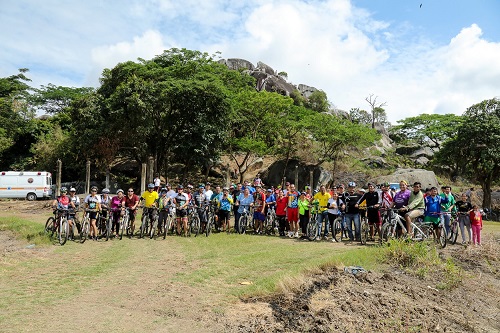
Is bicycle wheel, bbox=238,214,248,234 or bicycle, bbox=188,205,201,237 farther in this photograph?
bicycle wheel, bbox=238,214,248,234

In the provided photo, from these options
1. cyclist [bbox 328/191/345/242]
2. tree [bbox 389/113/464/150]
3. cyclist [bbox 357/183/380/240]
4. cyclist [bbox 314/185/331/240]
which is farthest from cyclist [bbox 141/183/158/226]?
tree [bbox 389/113/464/150]

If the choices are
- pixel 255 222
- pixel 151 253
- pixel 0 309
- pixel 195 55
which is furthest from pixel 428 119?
pixel 0 309

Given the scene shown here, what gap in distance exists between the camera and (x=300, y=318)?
5258mm

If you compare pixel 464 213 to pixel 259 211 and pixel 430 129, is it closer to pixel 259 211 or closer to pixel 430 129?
Answer: pixel 259 211

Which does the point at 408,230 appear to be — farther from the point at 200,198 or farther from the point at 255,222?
the point at 200,198

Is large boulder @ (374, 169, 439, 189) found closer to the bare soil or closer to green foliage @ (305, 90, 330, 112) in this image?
green foliage @ (305, 90, 330, 112)

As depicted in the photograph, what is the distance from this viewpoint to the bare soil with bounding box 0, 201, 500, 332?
16.7 feet

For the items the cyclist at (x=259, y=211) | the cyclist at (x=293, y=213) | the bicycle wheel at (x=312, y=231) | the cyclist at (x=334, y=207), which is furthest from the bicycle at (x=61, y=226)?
the cyclist at (x=334, y=207)

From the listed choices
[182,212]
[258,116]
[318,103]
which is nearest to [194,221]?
[182,212]

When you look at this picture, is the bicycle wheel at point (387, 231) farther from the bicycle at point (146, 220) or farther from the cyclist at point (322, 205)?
the bicycle at point (146, 220)

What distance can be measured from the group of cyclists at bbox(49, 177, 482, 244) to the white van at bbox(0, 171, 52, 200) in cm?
1846

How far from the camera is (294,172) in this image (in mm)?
31016

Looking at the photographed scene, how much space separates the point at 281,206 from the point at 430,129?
32078 mm

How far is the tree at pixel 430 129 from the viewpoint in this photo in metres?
38.6
